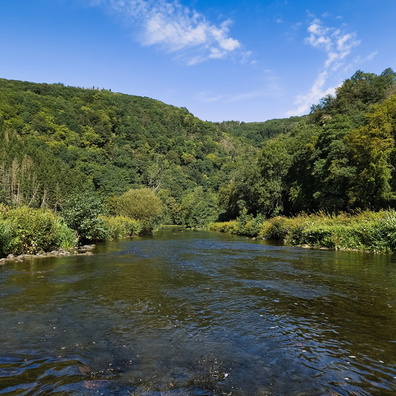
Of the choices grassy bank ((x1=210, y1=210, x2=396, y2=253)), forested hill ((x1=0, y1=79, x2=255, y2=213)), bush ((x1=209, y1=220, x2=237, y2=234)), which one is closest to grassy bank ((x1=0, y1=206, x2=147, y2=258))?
grassy bank ((x1=210, y1=210, x2=396, y2=253))

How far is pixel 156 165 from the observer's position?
134m

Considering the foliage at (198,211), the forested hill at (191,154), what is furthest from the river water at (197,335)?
the foliage at (198,211)

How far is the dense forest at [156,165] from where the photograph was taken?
3388 cm

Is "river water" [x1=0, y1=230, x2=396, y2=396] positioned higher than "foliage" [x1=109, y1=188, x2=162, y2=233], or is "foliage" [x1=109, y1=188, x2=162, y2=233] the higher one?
"foliage" [x1=109, y1=188, x2=162, y2=233]

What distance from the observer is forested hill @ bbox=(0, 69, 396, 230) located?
132ft

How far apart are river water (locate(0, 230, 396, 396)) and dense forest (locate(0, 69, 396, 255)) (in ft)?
38.0

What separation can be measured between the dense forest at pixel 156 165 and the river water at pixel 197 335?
38.0ft

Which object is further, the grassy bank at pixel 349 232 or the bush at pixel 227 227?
the bush at pixel 227 227

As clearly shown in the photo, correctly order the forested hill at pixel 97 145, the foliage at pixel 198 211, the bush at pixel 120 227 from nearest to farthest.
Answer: the bush at pixel 120 227 → the forested hill at pixel 97 145 → the foliage at pixel 198 211

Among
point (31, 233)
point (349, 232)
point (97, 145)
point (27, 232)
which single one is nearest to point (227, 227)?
point (349, 232)

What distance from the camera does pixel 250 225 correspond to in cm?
5256

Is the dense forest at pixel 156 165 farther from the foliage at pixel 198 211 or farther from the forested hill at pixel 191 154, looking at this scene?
the foliage at pixel 198 211

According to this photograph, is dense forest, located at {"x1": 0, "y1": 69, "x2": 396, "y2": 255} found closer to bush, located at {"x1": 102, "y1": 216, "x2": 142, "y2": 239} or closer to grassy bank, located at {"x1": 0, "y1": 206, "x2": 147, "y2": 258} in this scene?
grassy bank, located at {"x1": 0, "y1": 206, "x2": 147, "y2": 258}

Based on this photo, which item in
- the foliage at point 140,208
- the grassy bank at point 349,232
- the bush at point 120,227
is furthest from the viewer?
the foliage at point 140,208
